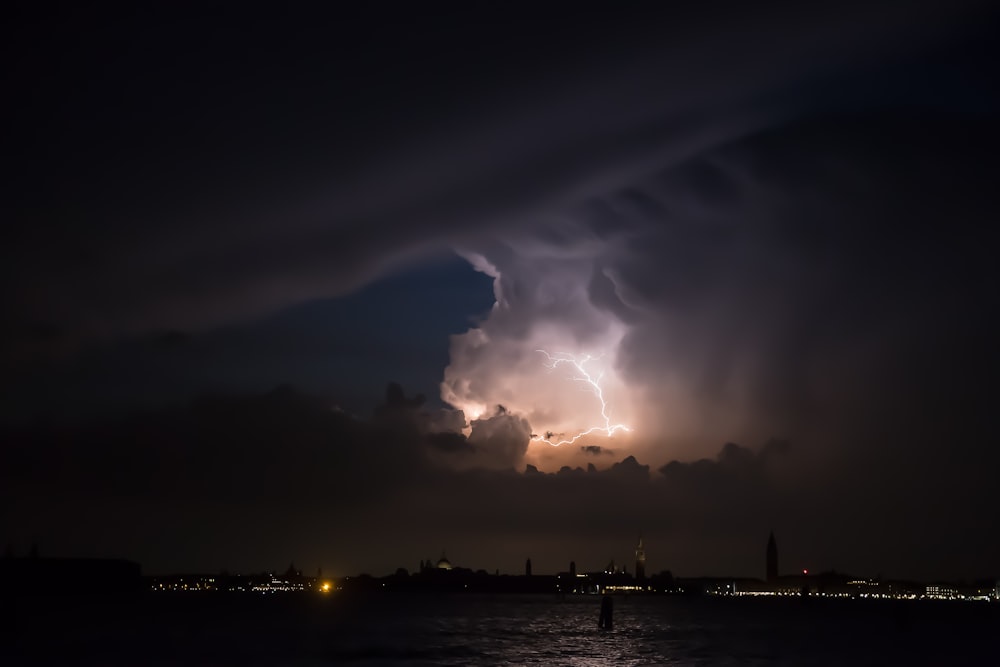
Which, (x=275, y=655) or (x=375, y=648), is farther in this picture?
(x=375, y=648)

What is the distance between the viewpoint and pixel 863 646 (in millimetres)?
98000

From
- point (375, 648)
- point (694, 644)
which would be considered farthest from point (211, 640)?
point (694, 644)

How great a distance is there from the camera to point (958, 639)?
116 meters

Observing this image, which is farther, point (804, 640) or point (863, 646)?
point (804, 640)

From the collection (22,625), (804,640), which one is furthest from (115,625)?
(804,640)

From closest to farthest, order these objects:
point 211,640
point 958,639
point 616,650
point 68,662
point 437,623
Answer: point 68,662, point 616,650, point 211,640, point 958,639, point 437,623

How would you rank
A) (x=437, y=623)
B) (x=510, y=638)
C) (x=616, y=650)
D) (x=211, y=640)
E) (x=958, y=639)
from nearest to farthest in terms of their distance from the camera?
(x=616, y=650) < (x=211, y=640) < (x=510, y=638) < (x=958, y=639) < (x=437, y=623)

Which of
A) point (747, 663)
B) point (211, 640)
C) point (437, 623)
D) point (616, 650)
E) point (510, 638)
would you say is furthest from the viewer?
point (437, 623)

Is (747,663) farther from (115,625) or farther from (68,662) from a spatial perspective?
(115,625)

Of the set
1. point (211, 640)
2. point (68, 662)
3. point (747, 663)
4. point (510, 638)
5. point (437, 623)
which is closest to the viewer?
point (68, 662)

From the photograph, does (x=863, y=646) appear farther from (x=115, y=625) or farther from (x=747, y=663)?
(x=115, y=625)

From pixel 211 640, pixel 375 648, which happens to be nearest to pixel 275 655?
pixel 375 648

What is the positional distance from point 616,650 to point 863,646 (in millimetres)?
29258

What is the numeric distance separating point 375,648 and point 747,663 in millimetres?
31041
